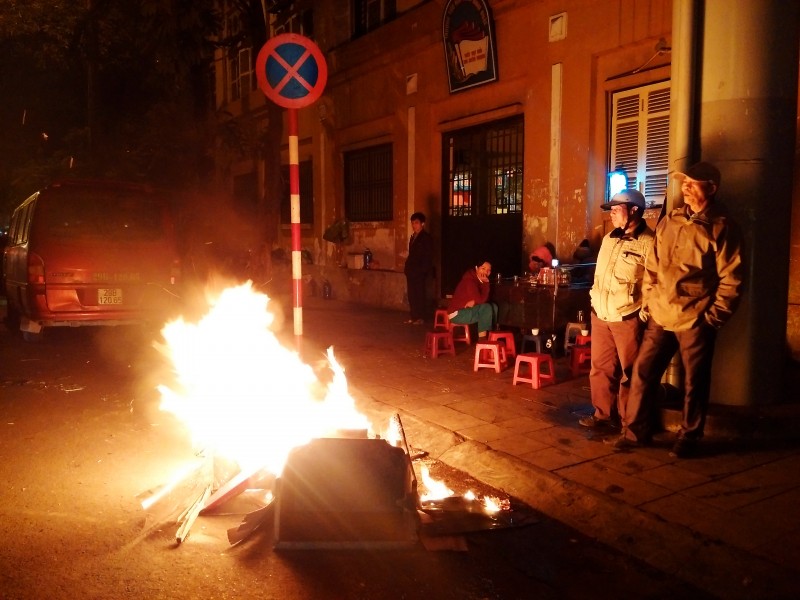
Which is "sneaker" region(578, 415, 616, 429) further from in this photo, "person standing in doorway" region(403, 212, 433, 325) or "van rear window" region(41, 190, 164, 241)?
"van rear window" region(41, 190, 164, 241)

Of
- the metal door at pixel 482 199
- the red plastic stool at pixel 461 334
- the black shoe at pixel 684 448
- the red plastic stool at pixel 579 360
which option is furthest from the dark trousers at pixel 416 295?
the black shoe at pixel 684 448

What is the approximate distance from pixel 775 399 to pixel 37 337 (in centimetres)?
1006

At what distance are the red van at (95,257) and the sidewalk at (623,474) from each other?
396 cm

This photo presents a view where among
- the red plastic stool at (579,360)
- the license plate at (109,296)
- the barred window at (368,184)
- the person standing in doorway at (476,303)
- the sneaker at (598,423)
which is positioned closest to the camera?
the sneaker at (598,423)

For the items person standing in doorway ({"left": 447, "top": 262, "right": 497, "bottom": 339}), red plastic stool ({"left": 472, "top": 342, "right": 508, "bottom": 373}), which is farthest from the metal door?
red plastic stool ({"left": 472, "top": 342, "right": 508, "bottom": 373})

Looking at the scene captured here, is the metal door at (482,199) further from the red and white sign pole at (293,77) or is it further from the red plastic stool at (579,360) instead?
the red and white sign pole at (293,77)

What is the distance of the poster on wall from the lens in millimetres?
10727

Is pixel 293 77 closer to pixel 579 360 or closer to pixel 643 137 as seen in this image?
pixel 579 360

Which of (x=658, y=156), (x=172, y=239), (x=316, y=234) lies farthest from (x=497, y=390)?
(x=316, y=234)

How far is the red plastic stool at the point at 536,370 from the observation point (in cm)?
704

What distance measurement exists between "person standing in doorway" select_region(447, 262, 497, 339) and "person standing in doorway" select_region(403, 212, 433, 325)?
2712 mm

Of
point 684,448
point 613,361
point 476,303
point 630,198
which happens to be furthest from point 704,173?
point 476,303

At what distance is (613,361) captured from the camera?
540cm

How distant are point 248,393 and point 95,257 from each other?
16.9 feet
